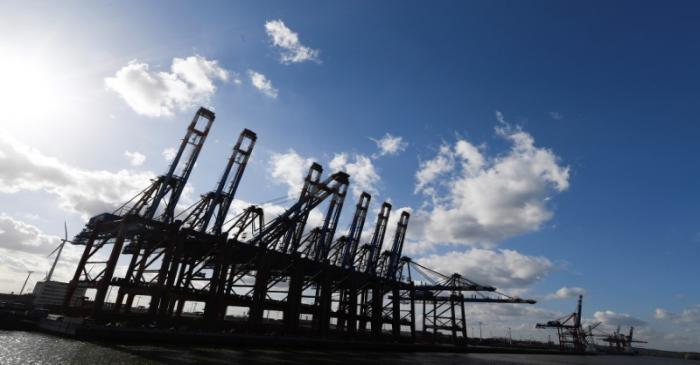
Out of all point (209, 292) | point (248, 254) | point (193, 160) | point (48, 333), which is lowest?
point (48, 333)

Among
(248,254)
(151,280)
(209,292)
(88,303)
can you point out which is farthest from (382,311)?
(88,303)

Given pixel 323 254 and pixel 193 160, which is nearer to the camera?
pixel 193 160

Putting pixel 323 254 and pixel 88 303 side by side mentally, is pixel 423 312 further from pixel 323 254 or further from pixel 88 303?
pixel 88 303

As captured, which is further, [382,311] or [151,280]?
[382,311]

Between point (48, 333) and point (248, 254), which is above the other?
point (248, 254)

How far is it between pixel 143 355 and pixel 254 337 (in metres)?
19.4

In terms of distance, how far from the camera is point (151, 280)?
46.4 meters

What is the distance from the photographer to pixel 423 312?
91.1m

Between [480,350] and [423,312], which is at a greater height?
[423,312]

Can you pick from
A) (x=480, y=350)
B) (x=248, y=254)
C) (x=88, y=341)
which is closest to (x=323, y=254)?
(x=248, y=254)

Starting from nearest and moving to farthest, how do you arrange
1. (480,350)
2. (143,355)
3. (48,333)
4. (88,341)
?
1. (143,355)
2. (88,341)
3. (48,333)
4. (480,350)

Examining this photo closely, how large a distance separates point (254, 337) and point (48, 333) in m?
19.2

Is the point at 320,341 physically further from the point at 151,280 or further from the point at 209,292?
the point at 151,280

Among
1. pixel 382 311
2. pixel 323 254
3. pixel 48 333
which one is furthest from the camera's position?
pixel 382 311
